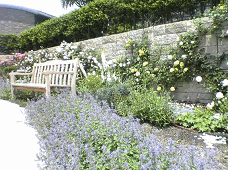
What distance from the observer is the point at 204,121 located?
9.13ft

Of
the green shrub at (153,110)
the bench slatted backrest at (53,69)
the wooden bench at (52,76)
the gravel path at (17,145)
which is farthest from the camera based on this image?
the bench slatted backrest at (53,69)

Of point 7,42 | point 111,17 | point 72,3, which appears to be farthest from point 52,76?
point 72,3

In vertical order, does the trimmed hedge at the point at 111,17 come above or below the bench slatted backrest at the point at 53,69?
above

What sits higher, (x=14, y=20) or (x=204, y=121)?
(x=14, y=20)

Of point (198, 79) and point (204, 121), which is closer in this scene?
point (204, 121)

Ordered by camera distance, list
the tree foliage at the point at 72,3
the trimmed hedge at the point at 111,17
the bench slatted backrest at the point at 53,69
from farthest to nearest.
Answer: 1. the tree foliage at the point at 72,3
2. the trimmed hedge at the point at 111,17
3. the bench slatted backrest at the point at 53,69

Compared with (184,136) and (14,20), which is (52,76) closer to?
(184,136)

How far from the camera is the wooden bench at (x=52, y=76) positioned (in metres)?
4.07

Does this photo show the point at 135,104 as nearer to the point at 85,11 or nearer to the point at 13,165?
the point at 13,165

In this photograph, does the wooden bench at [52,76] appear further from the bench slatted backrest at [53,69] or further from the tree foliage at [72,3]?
the tree foliage at [72,3]

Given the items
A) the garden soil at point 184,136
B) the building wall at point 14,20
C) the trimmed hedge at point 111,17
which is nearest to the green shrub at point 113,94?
the garden soil at point 184,136

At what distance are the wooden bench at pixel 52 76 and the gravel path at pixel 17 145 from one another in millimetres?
845

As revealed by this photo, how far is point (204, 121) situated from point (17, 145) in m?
2.38

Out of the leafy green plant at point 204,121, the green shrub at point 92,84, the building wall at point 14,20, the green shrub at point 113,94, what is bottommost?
the leafy green plant at point 204,121
